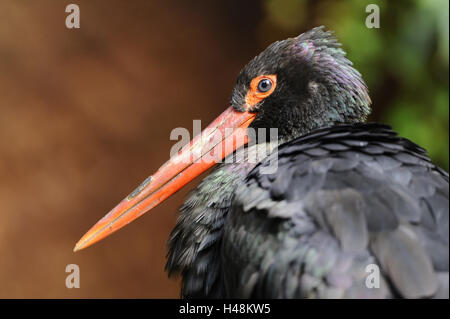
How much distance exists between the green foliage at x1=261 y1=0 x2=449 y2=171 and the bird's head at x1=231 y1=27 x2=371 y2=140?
1040 millimetres

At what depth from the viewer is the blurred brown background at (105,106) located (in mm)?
3145

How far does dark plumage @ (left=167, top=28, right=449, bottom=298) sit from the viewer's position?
3.62 feet

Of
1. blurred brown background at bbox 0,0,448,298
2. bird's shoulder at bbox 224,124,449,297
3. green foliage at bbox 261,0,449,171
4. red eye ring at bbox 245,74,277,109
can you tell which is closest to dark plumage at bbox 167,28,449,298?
bird's shoulder at bbox 224,124,449,297

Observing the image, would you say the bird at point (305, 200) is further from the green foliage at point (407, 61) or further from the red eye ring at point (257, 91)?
the green foliage at point (407, 61)

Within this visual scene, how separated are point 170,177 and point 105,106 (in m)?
1.81

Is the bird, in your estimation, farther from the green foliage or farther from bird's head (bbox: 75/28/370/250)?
the green foliage

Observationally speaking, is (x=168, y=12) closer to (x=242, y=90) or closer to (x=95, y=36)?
(x=95, y=36)

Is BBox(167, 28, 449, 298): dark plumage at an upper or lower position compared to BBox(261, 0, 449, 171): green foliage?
lower

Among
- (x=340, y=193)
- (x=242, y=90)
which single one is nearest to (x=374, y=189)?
(x=340, y=193)

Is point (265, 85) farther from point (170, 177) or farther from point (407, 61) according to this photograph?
point (407, 61)

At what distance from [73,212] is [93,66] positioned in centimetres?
92

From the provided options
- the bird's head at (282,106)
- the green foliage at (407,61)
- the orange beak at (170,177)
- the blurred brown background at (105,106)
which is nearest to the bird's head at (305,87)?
the bird's head at (282,106)
